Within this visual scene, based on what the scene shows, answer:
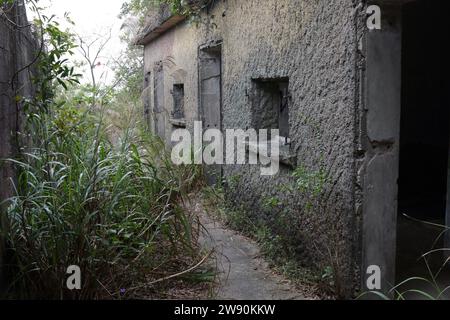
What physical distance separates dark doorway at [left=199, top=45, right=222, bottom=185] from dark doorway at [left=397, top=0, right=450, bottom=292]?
7.55 ft

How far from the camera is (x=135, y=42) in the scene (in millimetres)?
10297

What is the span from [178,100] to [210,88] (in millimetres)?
1733

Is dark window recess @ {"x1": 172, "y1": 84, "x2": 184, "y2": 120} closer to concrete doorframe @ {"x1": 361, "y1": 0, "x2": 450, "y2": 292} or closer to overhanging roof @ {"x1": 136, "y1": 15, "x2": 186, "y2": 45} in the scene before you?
overhanging roof @ {"x1": 136, "y1": 15, "x2": 186, "y2": 45}

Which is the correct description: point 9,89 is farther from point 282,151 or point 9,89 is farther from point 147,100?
point 147,100

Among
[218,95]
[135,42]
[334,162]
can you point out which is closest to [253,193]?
[334,162]

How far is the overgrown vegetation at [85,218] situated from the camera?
279 centimetres

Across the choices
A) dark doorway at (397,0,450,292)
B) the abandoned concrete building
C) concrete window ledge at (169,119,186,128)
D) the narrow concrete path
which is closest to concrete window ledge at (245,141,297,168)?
the abandoned concrete building

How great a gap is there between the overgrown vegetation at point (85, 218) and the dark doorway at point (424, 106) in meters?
2.91

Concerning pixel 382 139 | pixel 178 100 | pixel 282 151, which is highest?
pixel 178 100

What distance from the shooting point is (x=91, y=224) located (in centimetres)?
290

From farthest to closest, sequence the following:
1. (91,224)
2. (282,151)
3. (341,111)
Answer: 1. (282,151)
2. (341,111)
3. (91,224)

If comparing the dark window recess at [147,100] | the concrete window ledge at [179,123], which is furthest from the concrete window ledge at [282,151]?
the dark window recess at [147,100]

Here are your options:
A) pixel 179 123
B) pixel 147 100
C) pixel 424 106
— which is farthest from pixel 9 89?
pixel 147 100

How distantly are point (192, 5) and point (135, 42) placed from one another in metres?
4.59
